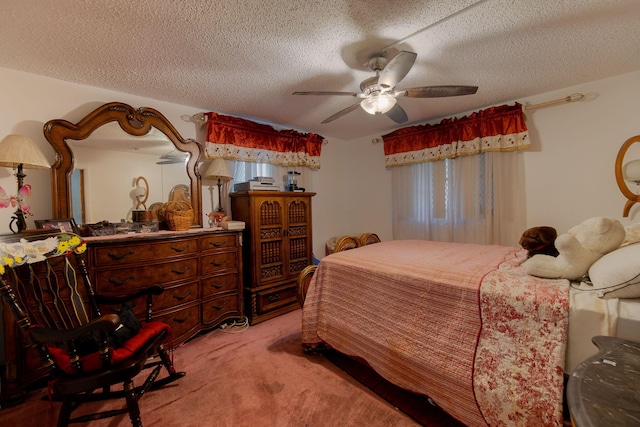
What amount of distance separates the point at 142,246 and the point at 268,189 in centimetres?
132

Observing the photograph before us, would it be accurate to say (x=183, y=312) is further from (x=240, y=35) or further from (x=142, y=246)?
(x=240, y=35)

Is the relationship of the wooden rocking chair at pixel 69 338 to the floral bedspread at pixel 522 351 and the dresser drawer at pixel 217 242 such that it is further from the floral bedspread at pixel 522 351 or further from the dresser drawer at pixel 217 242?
the floral bedspread at pixel 522 351

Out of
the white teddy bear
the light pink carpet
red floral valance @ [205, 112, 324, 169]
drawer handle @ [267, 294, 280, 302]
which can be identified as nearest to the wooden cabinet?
drawer handle @ [267, 294, 280, 302]

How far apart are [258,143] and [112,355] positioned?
2465mm

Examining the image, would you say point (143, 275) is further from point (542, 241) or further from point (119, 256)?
point (542, 241)

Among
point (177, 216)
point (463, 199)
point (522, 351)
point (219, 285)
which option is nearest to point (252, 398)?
point (219, 285)

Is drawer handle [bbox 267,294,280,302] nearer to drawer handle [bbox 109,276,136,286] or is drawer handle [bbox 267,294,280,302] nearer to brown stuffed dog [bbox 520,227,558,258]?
drawer handle [bbox 109,276,136,286]

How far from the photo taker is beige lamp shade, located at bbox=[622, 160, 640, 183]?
7.07 feet

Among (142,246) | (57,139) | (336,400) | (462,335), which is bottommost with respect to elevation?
(336,400)

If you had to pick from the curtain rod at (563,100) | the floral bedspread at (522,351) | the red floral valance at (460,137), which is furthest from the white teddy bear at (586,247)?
the curtain rod at (563,100)

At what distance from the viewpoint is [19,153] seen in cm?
177

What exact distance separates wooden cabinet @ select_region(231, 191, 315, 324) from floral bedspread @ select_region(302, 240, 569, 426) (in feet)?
2.93

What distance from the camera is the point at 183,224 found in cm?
252

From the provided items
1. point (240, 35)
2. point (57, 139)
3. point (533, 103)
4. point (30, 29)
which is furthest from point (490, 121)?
point (57, 139)
